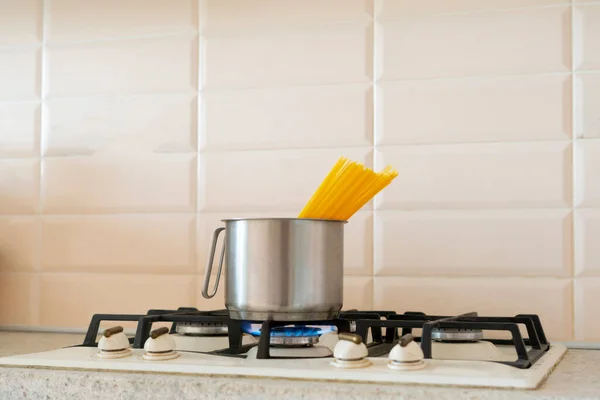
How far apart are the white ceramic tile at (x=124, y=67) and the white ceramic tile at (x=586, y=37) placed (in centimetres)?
69

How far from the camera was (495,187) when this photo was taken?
1.35 metres

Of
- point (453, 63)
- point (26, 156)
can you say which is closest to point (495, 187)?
point (453, 63)

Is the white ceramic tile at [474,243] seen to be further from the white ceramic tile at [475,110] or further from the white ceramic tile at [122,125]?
the white ceramic tile at [122,125]

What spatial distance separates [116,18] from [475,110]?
2.38 feet

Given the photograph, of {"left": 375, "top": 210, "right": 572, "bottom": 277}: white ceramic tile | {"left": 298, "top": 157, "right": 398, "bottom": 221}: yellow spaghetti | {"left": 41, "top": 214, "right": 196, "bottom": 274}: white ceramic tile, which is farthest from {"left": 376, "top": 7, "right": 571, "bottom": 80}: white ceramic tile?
{"left": 41, "top": 214, "right": 196, "bottom": 274}: white ceramic tile

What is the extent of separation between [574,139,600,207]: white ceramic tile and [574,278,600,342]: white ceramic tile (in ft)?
0.44

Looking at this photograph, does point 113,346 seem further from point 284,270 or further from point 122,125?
point 122,125

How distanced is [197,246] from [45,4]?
0.60 metres

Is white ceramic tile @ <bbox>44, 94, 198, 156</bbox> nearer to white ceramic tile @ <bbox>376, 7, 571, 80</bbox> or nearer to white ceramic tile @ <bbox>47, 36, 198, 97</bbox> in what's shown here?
white ceramic tile @ <bbox>47, 36, 198, 97</bbox>

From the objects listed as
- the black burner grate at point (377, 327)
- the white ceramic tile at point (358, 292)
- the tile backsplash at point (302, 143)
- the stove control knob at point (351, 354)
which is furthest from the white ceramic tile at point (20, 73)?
the stove control knob at point (351, 354)

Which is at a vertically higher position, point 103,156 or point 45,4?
point 45,4

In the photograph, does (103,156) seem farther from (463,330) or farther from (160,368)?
(463,330)

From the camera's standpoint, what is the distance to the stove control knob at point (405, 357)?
0.88 m

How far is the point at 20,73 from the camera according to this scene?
5.26 feet
